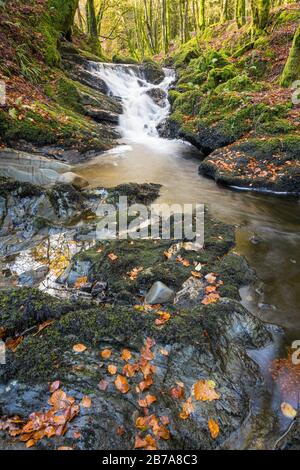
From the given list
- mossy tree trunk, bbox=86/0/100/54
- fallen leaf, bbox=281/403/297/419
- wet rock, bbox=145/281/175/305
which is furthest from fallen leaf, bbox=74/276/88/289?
mossy tree trunk, bbox=86/0/100/54

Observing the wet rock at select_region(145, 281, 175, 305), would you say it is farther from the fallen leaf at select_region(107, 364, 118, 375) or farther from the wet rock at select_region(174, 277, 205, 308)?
the fallen leaf at select_region(107, 364, 118, 375)

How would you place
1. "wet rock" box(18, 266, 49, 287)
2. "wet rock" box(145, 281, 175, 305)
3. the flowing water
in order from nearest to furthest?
"wet rock" box(145, 281, 175, 305), the flowing water, "wet rock" box(18, 266, 49, 287)

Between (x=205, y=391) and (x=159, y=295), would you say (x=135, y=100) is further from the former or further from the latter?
(x=205, y=391)

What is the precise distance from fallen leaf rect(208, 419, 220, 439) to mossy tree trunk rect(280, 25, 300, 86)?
39.3 feet

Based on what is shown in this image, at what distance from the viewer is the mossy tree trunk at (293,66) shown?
10855mm

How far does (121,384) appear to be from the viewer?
2721mm

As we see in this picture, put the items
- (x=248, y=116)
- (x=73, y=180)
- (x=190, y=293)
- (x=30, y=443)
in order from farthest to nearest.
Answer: (x=248, y=116) < (x=73, y=180) < (x=190, y=293) < (x=30, y=443)

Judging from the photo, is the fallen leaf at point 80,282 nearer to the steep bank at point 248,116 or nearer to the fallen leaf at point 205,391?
the fallen leaf at point 205,391

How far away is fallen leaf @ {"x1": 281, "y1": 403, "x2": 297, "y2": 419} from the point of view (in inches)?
113

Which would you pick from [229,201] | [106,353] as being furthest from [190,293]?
[229,201]

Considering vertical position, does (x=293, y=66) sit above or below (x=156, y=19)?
below

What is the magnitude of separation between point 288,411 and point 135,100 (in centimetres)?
1590

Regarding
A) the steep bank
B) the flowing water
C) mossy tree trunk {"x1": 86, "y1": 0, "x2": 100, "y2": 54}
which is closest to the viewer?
the flowing water

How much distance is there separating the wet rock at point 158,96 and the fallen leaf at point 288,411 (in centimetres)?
1581
